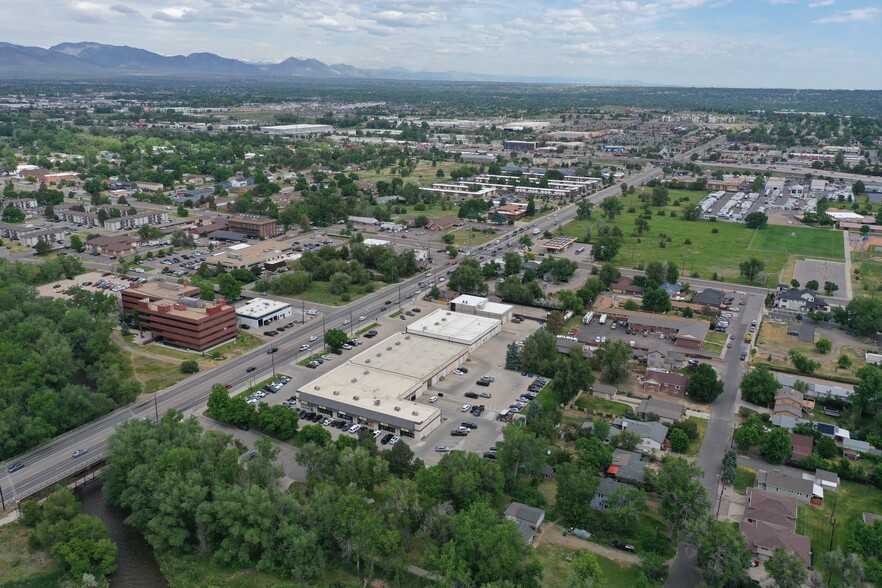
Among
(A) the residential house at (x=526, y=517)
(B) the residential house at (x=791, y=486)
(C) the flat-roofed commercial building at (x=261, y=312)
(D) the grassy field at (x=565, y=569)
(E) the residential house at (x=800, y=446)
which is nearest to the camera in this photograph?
(D) the grassy field at (x=565, y=569)

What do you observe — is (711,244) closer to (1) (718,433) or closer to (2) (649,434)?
(1) (718,433)

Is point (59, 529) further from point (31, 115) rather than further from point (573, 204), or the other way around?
point (31, 115)

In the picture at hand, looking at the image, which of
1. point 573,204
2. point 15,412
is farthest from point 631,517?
point 573,204

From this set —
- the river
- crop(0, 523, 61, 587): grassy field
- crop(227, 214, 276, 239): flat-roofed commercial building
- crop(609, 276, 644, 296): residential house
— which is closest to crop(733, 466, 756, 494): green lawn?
the river

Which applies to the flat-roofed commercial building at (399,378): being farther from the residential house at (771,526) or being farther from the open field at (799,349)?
the open field at (799,349)

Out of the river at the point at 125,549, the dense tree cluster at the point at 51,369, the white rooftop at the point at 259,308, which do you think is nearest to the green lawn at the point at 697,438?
the river at the point at 125,549

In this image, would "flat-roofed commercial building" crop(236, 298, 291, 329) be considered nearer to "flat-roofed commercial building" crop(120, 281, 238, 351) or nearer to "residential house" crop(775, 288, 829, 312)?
"flat-roofed commercial building" crop(120, 281, 238, 351)
